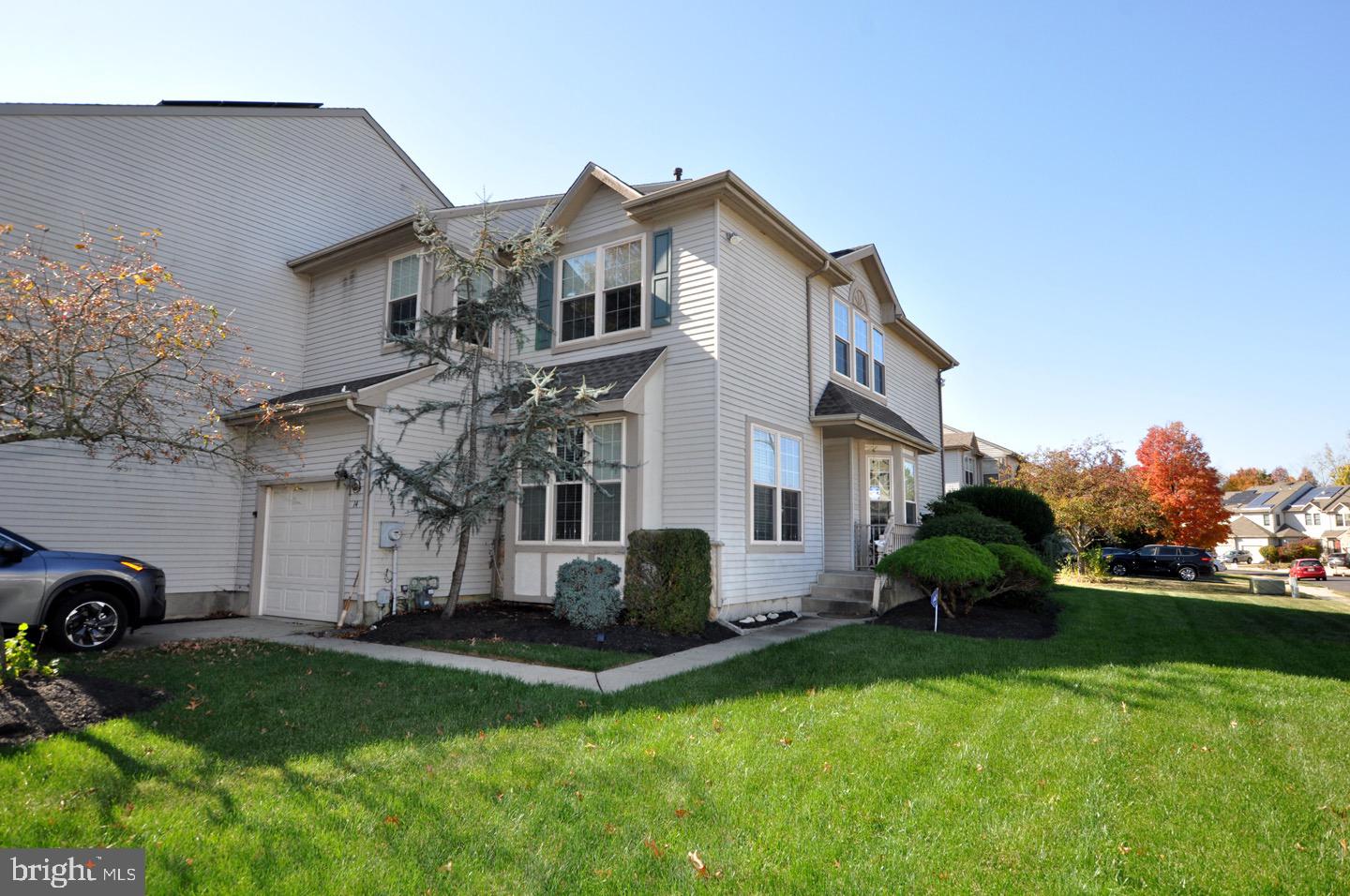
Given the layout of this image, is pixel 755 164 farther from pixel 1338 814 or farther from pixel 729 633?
pixel 1338 814

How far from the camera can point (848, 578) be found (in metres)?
12.5

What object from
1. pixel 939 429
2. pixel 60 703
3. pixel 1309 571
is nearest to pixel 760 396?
pixel 60 703

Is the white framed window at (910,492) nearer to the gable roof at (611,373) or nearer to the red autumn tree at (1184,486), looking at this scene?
the gable roof at (611,373)

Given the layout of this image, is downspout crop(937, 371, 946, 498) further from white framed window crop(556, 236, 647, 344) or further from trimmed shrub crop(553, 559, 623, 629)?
trimmed shrub crop(553, 559, 623, 629)

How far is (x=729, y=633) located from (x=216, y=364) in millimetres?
10257

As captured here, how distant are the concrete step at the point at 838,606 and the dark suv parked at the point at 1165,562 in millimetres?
22723

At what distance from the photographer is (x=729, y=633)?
9758mm

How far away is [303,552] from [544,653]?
592cm

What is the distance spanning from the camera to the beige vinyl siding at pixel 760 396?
10.7 metres

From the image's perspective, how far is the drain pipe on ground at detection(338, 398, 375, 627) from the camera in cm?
1032

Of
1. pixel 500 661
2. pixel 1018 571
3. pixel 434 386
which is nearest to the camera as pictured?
pixel 500 661

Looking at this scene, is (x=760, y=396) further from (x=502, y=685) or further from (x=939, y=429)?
(x=939, y=429)

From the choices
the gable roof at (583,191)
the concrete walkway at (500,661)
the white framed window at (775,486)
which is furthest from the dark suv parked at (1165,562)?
the gable roof at (583,191)

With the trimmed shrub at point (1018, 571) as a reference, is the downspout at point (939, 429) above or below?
above
